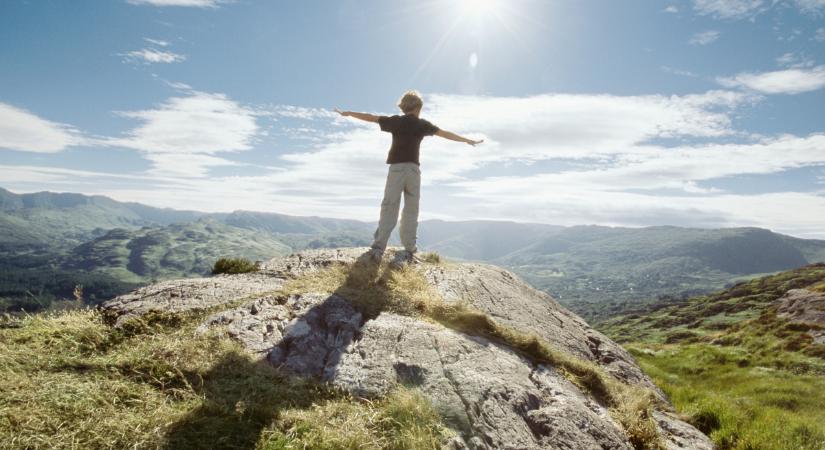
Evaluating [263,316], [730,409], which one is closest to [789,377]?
[730,409]

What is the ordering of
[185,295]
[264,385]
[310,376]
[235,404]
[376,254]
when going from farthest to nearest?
[376,254]
[185,295]
[310,376]
[264,385]
[235,404]

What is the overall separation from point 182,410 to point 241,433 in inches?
32.7

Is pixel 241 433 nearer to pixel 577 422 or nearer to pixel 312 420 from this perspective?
pixel 312 420

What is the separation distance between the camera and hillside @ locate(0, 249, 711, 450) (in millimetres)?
5000

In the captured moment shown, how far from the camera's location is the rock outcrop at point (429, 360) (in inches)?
250

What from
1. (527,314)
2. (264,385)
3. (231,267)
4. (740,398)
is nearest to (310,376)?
(264,385)

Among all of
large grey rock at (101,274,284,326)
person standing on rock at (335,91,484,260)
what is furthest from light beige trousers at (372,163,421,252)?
large grey rock at (101,274,284,326)

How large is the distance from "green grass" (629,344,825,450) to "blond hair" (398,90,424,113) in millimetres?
10818

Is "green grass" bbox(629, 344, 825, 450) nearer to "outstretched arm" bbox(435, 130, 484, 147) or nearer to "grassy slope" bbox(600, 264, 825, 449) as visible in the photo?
"grassy slope" bbox(600, 264, 825, 449)

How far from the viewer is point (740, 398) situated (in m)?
19.9

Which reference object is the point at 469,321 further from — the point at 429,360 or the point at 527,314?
the point at 527,314

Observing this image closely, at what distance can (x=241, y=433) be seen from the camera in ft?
16.7

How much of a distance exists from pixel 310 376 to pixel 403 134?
315 inches

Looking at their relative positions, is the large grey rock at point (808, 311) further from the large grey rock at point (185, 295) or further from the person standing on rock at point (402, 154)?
the large grey rock at point (185, 295)
